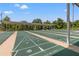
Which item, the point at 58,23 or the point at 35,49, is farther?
the point at 58,23

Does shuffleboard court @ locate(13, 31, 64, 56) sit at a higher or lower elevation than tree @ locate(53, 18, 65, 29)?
lower

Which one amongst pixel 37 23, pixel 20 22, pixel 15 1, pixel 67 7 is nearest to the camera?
pixel 15 1

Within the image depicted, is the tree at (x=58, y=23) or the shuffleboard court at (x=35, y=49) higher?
the tree at (x=58, y=23)

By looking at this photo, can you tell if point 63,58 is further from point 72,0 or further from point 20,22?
point 20,22

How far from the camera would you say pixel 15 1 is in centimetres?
345

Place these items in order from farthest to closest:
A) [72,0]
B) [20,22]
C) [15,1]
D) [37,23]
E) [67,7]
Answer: [37,23] < [20,22] < [67,7] < [72,0] < [15,1]

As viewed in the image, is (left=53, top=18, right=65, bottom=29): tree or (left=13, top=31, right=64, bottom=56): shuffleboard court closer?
(left=13, top=31, right=64, bottom=56): shuffleboard court

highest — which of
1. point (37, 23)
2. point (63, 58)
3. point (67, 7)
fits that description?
point (67, 7)

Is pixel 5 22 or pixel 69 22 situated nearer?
pixel 69 22

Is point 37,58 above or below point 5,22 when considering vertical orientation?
below

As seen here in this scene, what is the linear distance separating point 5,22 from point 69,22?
98.9 inches

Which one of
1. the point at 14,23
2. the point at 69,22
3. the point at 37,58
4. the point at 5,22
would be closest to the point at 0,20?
the point at 5,22

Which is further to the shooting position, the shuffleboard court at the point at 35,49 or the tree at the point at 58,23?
the tree at the point at 58,23

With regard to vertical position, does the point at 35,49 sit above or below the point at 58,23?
below
